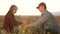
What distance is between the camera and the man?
274 centimetres

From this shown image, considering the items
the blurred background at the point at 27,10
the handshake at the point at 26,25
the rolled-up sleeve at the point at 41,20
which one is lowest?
the handshake at the point at 26,25

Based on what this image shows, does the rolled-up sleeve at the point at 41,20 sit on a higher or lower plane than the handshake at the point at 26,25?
higher

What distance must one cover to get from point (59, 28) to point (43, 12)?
362mm

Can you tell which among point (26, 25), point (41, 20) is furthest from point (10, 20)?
point (41, 20)

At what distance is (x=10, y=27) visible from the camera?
112 inches

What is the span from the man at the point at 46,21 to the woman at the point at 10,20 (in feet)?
0.81

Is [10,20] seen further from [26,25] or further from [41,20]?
[41,20]

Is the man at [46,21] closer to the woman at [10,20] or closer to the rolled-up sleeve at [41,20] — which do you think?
the rolled-up sleeve at [41,20]

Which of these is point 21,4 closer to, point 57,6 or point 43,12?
point 43,12

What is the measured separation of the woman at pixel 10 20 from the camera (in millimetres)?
2830

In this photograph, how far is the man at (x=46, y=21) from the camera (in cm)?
274

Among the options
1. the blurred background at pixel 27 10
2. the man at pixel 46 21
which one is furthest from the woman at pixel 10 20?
the man at pixel 46 21

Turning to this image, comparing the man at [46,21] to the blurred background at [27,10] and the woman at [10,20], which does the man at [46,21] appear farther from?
the woman at [10,20]

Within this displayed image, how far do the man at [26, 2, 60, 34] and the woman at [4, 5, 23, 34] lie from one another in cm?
25
